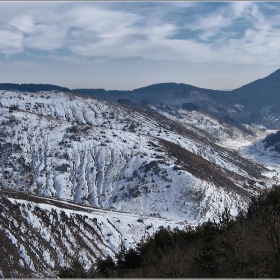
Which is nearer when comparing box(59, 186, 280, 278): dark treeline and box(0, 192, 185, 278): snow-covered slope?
box(59, 186, 280, 278): dark treeline

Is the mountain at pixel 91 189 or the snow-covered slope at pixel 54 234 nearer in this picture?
the snow-covered slope at pixel 54 234

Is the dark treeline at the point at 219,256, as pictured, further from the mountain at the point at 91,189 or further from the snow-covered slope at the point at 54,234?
the mountain at the point at 91,189

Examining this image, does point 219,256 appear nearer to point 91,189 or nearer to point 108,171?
point 91,189

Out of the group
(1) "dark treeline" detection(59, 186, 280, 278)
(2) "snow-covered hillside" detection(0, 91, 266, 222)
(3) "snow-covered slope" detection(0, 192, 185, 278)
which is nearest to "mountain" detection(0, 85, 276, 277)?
(3) "snow-covered slope" detection(0, 192, 185, 278)

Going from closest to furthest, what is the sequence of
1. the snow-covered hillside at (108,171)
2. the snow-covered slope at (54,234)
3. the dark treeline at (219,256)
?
the dark treeline at (219,256) → the snow-covered slope at (54,234) → the snow-covered hillside at (108,171)

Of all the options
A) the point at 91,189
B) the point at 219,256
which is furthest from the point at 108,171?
the point at 219,256

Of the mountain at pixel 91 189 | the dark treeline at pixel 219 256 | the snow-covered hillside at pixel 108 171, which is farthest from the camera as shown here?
the snow-covered hillside at pixel 108 171

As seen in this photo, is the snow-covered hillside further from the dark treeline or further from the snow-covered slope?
the dark treeline

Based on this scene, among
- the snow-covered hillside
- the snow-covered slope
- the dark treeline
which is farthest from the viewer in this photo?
the snow-covered hillside

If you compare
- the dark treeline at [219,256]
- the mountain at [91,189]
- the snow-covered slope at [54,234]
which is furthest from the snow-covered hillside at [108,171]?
the dark treeline at [219,256]

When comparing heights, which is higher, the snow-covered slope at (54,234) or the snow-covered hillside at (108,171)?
the snow-covered hillside at (108,171)

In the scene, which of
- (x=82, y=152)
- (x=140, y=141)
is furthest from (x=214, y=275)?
(x=140, y=141)

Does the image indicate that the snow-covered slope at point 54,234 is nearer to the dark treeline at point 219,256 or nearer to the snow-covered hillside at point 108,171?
the snow-covered hillside at point 108,171
